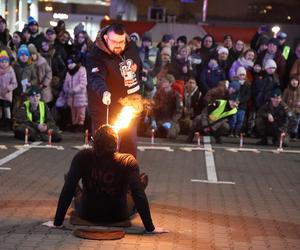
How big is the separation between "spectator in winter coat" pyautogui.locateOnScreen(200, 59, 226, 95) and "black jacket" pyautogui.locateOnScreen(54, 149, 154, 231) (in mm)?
9147

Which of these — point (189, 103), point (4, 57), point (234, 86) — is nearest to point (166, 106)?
point (189, 103)

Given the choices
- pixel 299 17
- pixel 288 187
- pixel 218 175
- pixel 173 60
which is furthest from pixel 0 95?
pixel 299 17

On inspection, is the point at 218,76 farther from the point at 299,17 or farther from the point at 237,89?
the point at 299,17

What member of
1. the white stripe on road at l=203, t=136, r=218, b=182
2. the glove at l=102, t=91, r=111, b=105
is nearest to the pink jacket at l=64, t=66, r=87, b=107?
the white stripe on road at l=203, t=136, r=218, b=182

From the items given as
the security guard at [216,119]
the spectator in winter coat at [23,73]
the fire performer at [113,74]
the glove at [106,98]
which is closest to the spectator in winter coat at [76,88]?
the spectator in winter coat at [23,73]

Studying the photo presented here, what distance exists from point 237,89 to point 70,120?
11.8 feet

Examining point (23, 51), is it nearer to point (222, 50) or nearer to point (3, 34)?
point (3, 34)

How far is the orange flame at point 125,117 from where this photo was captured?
778cm

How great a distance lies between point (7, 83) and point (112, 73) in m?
7.41

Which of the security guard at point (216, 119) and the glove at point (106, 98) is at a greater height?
the glove at point (106, 98)

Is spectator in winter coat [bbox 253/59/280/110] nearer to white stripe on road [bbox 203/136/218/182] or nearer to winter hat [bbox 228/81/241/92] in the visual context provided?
winter hat [bbox 228/81/241/92]

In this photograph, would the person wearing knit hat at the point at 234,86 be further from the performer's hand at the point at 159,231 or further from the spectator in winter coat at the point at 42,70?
the performer's hand at the point at 159,231

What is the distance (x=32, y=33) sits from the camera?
54.7 ft

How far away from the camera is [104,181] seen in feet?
22.1
